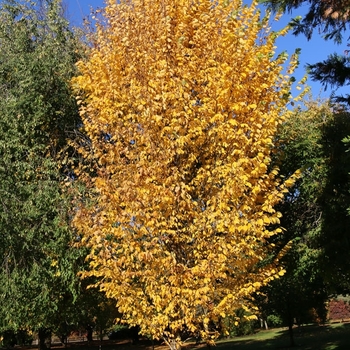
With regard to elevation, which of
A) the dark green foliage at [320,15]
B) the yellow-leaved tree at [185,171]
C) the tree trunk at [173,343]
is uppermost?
the dark green foliage at [320,15]

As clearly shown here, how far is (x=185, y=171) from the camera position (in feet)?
19.4

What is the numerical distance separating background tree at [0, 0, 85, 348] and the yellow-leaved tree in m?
2.06

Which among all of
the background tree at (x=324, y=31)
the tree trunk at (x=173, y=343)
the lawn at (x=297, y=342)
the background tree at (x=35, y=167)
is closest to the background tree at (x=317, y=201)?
the background tree at (x=324, y=31)

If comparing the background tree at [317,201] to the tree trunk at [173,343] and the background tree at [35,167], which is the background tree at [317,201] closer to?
the background tree at [35,167]

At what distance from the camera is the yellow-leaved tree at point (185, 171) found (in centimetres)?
542

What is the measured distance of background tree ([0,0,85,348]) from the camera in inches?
337

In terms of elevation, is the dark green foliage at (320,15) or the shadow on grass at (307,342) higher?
the dark green foliage at (320,15)

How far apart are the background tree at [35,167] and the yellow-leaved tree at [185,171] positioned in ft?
6.77

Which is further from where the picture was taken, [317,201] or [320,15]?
[317,201]

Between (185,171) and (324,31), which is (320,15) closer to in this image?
(324,31)

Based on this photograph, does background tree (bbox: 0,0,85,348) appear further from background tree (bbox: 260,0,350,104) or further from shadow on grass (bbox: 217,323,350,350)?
shadow on grass (bbox: 217,323,350,350)

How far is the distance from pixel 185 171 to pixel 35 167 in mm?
4714

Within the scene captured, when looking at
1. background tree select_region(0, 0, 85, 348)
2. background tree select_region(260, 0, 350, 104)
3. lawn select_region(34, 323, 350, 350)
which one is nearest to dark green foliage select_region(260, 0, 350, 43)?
background tree select_region(260, 0, 350, 104)

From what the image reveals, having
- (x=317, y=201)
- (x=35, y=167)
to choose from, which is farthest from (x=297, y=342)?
Result: (x=35, y=167)
